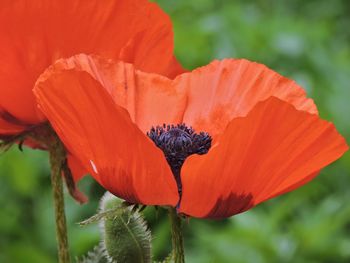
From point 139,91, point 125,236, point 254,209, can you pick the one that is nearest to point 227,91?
point 139,91

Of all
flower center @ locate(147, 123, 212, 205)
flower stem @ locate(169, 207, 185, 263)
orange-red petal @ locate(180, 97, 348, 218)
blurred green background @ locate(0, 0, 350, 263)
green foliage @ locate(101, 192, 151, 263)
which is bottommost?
blurred green background @ locate(0, 0, 350, 263)

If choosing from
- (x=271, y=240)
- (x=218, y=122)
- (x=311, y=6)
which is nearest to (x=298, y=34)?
(x=271, y=240)

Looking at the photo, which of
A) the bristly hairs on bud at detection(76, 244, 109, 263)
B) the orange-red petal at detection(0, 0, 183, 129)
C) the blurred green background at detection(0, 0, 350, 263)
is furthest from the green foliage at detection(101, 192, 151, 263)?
the blurred green background at detection(0, 0, 350, 263)

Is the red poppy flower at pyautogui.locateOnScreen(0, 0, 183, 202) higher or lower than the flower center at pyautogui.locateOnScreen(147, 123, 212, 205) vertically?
higher

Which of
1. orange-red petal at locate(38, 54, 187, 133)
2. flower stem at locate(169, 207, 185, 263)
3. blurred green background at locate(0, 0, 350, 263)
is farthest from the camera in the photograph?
blurred green background at locate(0, 0, 350, 263)

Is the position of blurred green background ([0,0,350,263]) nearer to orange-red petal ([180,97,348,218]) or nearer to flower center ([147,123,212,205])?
flower center ([147,123,212,205])

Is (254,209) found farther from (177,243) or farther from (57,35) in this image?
(177,243)
